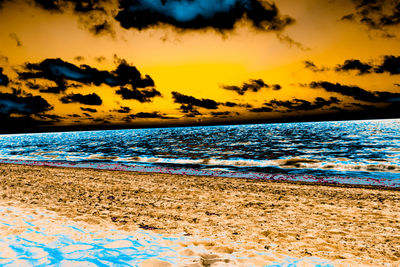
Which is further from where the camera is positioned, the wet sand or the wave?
the wave

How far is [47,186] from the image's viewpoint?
15.5m

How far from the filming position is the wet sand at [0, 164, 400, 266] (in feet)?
22.5

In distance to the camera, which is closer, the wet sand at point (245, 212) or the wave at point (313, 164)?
the wet sand at point (245, 212)

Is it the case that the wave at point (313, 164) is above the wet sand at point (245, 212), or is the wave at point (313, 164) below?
below

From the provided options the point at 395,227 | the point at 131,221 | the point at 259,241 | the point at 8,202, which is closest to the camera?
the point at 259,241

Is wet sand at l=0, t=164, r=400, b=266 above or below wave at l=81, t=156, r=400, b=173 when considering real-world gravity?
above

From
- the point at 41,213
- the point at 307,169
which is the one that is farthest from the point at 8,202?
the point at 307,169

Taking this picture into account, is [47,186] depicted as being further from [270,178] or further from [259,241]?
[270,178]

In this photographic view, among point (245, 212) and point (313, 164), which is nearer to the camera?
point (245, 212)

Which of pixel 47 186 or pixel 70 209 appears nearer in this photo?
pixel 70 209

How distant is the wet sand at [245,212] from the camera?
6844 mm

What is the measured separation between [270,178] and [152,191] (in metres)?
9.39

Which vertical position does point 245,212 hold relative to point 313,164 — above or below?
above

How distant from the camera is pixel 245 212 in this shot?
10.1 meters
